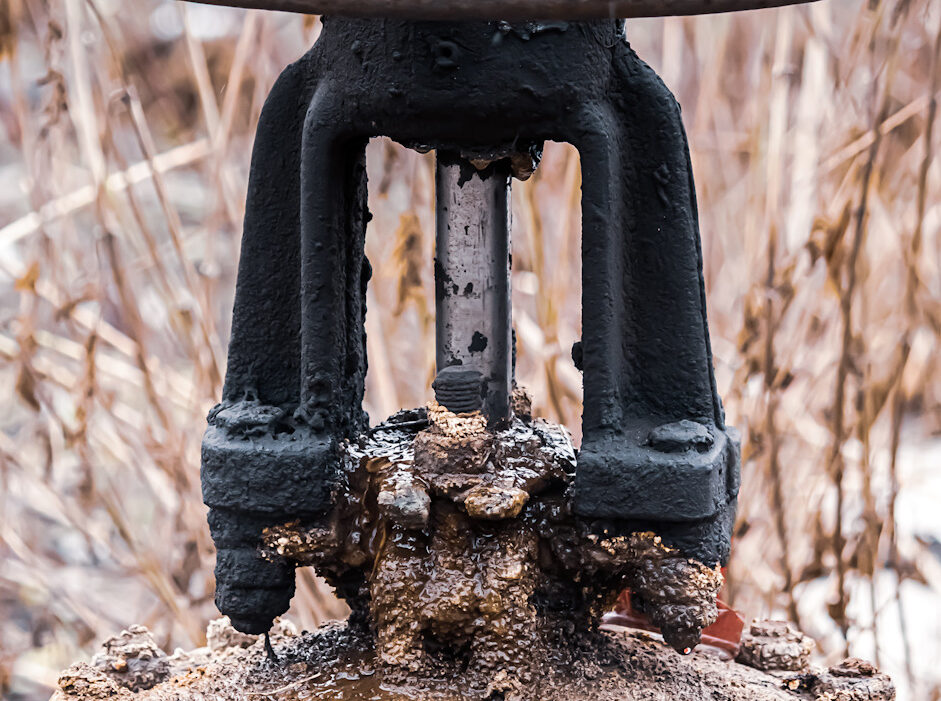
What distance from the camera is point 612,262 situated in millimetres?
1256

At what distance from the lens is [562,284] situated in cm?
228

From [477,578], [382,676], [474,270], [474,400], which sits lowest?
[382,676]

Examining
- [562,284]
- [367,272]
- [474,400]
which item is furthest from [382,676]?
[562,284]

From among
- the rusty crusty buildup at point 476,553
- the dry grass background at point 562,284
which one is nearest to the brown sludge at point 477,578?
the rusty crusty buildup at point 476,553

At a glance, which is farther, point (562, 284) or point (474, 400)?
point (562, 284)

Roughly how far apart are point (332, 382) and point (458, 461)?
0.15 meters

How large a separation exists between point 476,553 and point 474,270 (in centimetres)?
29

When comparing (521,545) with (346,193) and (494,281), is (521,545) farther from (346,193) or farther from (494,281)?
(346,193)

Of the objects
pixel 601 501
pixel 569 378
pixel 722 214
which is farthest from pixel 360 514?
pixel 722 214

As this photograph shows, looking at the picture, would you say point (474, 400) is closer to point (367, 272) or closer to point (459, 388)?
point (459, 388)

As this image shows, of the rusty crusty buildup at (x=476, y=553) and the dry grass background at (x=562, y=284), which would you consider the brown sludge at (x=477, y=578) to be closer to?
the rusty crusty buildup at (x=476, y=553)

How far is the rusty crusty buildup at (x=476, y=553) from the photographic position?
1.30m

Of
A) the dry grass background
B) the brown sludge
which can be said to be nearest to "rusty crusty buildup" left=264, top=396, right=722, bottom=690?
the brown sludge

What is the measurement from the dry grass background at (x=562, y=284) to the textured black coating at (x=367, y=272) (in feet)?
2.32
